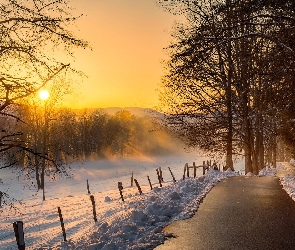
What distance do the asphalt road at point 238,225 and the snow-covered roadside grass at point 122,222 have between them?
48 centimetres

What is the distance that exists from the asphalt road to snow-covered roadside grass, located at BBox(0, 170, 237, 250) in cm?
48

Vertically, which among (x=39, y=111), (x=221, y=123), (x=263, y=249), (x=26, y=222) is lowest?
(x=26, y=222)

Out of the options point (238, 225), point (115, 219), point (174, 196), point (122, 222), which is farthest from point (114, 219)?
point (238, 225)

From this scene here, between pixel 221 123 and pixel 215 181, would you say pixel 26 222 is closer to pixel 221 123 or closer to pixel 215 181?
pixel 215 181

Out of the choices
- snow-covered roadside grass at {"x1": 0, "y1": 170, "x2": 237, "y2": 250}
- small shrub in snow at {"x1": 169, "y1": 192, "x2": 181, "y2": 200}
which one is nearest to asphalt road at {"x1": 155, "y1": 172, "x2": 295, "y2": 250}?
snow-covered roadside grass at {"x1": 0, "y1": 170, "x2": 237, "y2": 250}

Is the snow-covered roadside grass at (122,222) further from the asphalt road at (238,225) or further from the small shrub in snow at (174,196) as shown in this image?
the asphalt road at (238,225)

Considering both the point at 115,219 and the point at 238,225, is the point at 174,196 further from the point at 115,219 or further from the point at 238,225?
the point at 238,225

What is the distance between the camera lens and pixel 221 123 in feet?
80.3

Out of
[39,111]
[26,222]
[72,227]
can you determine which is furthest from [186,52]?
[39,111]

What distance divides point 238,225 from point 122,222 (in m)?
3.15

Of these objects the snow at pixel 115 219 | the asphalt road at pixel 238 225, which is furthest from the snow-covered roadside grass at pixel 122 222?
the asphalt road at pixel 238 225

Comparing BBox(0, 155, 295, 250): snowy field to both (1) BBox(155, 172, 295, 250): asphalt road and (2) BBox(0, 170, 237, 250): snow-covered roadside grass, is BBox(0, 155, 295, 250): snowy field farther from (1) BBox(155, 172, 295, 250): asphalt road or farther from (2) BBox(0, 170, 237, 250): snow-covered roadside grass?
(1) BBox(155, 172, 295, 250): asphalt road

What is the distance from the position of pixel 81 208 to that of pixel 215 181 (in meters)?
11.0

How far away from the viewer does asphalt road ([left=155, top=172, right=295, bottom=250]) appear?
7.29m
